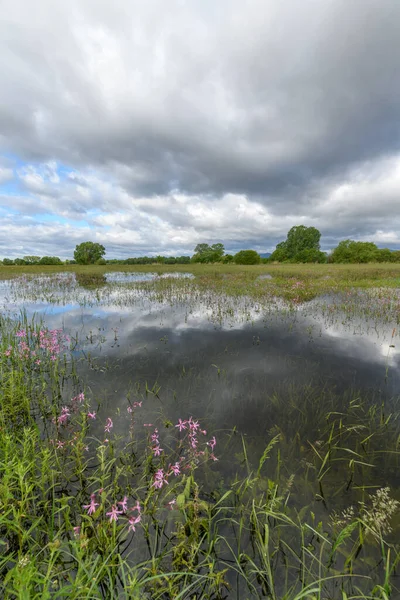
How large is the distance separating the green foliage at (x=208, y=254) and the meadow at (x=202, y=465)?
11110 cm

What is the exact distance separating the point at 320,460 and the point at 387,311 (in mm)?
11531

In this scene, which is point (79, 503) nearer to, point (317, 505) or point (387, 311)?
point (317, 505)

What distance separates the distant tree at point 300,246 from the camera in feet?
293

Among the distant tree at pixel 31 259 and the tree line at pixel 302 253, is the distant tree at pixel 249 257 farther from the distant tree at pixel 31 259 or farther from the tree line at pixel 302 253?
the distant tree at pixel 31 259

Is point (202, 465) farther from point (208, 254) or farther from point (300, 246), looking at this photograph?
point (208, 254)

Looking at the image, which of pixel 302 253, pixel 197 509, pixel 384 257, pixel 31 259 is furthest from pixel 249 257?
pixel 31 259

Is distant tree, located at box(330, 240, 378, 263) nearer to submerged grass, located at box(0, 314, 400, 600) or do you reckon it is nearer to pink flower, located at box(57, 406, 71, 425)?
submerged grass, located at box(0, 314, 400, 600)

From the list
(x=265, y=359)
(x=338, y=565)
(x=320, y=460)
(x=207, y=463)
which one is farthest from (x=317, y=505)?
(x=265, y=359)

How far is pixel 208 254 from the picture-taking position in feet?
393

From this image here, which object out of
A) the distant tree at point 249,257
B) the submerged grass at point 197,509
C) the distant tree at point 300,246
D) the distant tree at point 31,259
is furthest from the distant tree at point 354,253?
the distant tree at point 31,259

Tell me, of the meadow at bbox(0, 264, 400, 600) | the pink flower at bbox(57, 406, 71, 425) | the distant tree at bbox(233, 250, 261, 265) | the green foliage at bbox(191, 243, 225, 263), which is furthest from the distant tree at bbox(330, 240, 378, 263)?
the pink flower at bbox(57, 406, 71, 425)

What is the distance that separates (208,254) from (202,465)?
11968 cm

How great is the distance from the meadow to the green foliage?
111096mm

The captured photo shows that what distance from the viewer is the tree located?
9157 cm
